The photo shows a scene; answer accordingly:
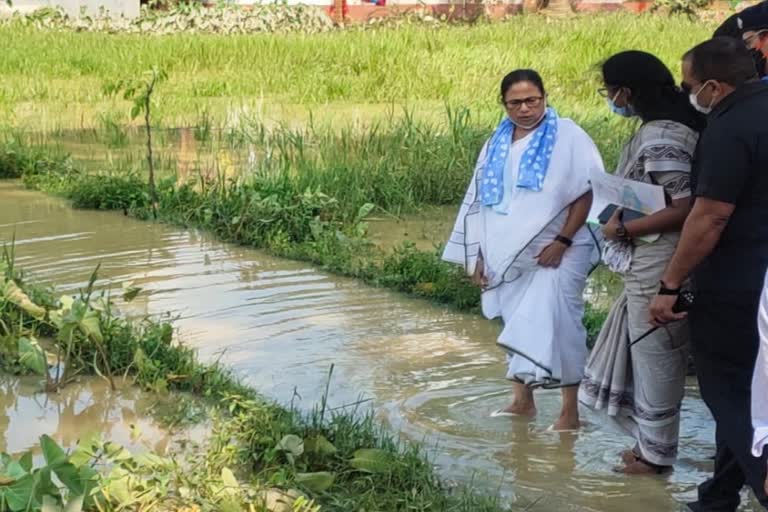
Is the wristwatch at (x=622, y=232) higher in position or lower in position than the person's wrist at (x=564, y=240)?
higher

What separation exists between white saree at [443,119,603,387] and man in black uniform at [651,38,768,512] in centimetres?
85

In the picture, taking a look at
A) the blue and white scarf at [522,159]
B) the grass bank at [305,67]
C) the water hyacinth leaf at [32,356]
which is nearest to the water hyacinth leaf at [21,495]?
the water hyacinth leaf at [32,356]

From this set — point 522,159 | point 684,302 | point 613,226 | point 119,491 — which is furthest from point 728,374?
Answer: point 119,491

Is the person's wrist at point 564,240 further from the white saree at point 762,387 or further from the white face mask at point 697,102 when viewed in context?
the white saree at point 762,387

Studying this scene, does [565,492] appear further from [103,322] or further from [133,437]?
[103,322]

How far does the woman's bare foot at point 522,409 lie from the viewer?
15.8ft

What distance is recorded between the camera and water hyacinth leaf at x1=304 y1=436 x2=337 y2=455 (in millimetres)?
3986

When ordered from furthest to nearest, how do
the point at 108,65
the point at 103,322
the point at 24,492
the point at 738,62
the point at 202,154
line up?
the point at 108,65 < the point at 202,154 < the point at 103,322 < the point at 738,62 < the point at 24,492

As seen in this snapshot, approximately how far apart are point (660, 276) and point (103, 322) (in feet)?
8.59

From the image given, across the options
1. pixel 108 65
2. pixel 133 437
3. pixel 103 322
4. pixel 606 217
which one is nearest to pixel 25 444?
pixel 133 437

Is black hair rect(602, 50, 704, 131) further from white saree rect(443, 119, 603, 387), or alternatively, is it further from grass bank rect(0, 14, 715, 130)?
grass bank rect(0, 14, 715, 130)

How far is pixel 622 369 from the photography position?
13.9 feet

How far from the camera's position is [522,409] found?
4816 millimetres

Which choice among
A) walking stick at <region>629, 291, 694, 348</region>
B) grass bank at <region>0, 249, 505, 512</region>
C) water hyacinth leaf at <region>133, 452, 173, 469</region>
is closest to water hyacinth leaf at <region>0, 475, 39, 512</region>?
grass bank at <region>0, 249, 505, 512</region>
